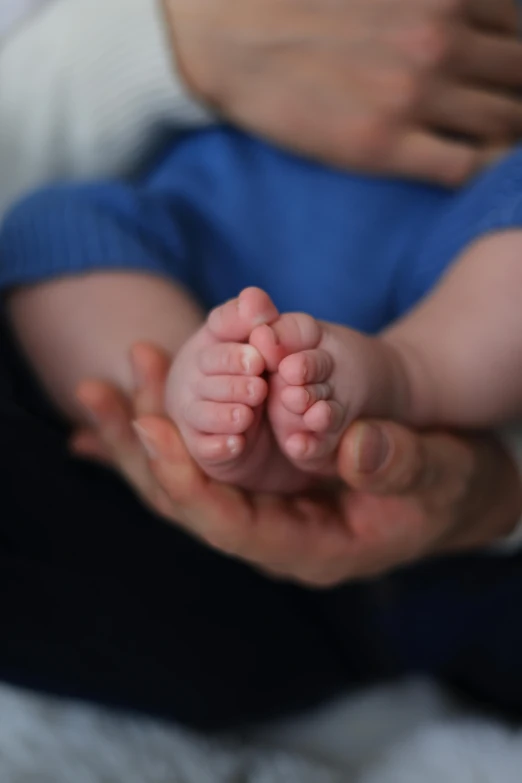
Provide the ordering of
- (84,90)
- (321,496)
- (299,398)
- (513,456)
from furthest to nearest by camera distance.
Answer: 1. (84,90)
2. (513,456)
3. (321,496)
4. (299,398)

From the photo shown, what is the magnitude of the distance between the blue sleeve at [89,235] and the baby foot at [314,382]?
204 millimetres

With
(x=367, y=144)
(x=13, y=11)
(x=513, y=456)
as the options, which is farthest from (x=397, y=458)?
(x=13, y=11)

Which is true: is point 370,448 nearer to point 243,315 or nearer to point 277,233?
point 243,315

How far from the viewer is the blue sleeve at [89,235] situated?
0.54 m

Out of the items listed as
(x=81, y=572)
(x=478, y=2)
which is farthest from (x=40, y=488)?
(x=478, y=2)

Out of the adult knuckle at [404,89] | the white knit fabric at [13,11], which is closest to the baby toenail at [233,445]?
the adult knuckle at [404,89]

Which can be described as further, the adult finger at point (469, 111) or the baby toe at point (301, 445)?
the adult finger at point (469, 111)

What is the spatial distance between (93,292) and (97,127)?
0.25m

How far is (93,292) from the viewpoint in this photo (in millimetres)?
534

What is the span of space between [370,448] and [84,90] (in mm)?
481

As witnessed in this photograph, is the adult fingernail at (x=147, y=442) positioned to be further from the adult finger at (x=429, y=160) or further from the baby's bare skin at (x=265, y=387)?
the adult finger at (x=429, y=160)

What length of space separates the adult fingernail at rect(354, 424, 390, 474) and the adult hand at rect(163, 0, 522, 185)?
0.30m

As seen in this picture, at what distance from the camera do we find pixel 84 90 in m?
0.69

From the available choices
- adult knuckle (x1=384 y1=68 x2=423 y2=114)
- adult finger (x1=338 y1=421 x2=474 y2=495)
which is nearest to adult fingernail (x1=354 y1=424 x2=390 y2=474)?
adult finger (x1=338 y1=421 x2=474 y2=495)
